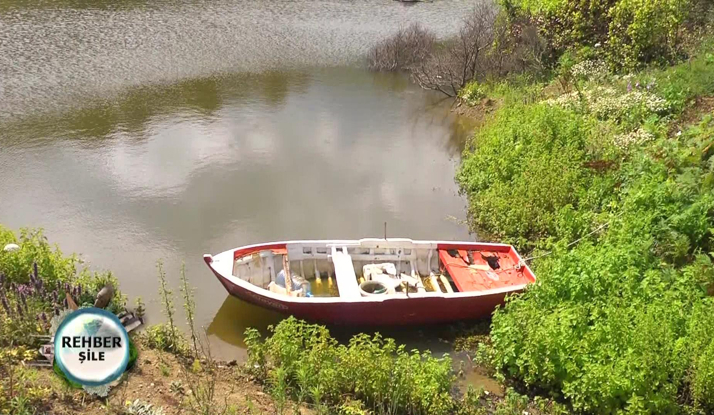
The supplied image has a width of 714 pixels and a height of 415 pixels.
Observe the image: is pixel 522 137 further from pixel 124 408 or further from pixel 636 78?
pixel 124 408

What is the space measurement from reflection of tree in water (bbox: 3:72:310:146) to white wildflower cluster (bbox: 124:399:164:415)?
9.91 metres

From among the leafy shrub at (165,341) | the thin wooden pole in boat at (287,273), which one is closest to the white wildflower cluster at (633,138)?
the thin wooden pole in boat at (287,273)

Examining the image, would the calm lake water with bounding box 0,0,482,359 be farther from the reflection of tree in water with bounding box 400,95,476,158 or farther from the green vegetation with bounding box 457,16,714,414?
the green vegetation with bounding box 457,16,714,414

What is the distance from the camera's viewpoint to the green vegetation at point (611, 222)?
6258 millimetres

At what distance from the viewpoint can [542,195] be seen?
1041cm

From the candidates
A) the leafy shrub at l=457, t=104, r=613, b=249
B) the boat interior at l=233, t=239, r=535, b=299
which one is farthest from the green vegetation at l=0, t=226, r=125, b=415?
the leafy shrub at l=457, t=104, r=613, b=249

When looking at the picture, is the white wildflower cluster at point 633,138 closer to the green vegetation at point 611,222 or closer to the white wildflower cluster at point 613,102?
the green vegetation at point 611,222

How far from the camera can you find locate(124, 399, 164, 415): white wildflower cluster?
209 inches

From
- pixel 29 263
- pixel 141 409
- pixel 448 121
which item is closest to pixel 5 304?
pixel 29 263

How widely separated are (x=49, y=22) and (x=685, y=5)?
2138 cm

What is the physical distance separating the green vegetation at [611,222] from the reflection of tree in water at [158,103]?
23.8 ft

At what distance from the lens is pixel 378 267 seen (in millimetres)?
9047

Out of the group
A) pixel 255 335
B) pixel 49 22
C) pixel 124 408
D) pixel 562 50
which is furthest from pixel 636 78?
pixel 49 22

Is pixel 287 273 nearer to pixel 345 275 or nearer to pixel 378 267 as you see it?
pixel 345 275
